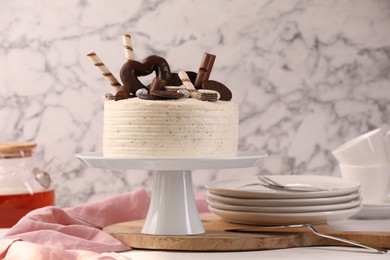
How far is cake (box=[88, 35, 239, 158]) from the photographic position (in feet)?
4.49

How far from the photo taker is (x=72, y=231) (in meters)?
1.50

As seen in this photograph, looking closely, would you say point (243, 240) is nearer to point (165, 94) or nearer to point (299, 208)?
point (299, 208)

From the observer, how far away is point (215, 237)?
1391mm

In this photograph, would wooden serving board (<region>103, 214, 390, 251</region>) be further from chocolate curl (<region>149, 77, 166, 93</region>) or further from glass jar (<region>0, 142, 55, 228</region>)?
glass jar (<region>0, 142, 55, 228</region>)

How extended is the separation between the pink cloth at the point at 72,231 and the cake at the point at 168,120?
15 centimetres

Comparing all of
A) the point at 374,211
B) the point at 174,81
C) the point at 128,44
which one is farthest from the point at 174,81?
the point at 374,211

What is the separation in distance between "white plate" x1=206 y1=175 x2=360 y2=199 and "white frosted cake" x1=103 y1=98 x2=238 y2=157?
0.14 metres

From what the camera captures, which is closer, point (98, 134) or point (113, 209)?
point (113, 209)

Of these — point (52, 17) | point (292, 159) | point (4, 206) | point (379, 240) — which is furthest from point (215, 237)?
point (52, 17)

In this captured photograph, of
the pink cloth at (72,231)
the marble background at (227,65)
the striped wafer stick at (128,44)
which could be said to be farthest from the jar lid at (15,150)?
the striped wafer stick at (128,44)

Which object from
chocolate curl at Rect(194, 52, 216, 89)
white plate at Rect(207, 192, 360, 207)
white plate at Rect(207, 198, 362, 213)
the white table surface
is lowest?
the white table surface

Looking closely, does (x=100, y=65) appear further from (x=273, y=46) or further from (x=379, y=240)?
(x=273, y=46)

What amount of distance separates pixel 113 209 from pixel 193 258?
1.40 ft

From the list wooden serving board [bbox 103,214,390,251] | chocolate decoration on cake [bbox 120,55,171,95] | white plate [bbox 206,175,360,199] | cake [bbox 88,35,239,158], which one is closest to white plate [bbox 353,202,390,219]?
white plate [bbox 206,175,360,199]
